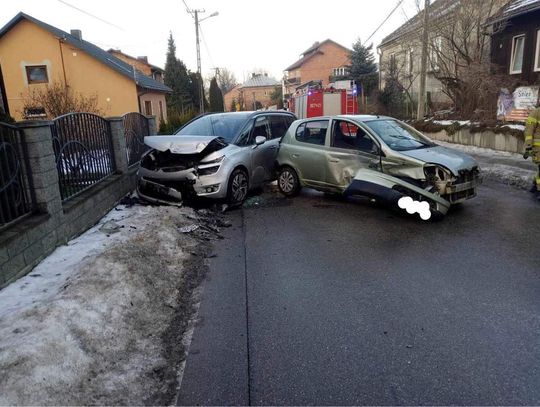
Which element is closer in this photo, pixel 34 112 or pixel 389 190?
pixel 389 190

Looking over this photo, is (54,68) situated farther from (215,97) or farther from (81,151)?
(215,97)

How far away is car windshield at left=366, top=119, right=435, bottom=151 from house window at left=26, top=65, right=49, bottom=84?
92.5 feet

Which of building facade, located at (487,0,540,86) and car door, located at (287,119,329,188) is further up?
building facade, located at (487,0,540,86)

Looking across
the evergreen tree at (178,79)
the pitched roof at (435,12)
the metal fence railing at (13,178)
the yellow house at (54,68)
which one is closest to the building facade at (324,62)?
the evergreen tree at (178,79)

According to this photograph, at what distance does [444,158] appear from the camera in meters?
7.09

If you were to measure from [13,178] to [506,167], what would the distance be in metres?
11.2

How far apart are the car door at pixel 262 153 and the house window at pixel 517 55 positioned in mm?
15878

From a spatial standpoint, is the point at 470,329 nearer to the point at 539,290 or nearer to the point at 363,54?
the point at 539,290

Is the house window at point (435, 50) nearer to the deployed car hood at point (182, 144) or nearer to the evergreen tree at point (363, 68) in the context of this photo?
the deployed car hood at point (182, 144)

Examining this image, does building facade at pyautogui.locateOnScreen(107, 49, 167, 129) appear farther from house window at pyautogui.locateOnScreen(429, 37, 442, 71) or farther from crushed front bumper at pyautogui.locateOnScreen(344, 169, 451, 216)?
crushed front bumper at pyautogui.locateOnScreen(344, 169, 451, 216)

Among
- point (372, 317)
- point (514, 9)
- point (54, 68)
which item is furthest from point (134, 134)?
point (54, 68)

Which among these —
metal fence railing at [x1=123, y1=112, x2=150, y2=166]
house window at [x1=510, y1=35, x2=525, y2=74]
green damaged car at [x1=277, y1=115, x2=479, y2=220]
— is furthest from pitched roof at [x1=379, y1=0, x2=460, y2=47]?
metal fence railing at [x1=123, y1=112, x2=150, y2=166]

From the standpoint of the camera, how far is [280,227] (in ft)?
23.0

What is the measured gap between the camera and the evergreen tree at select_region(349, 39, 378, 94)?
4684 cm
